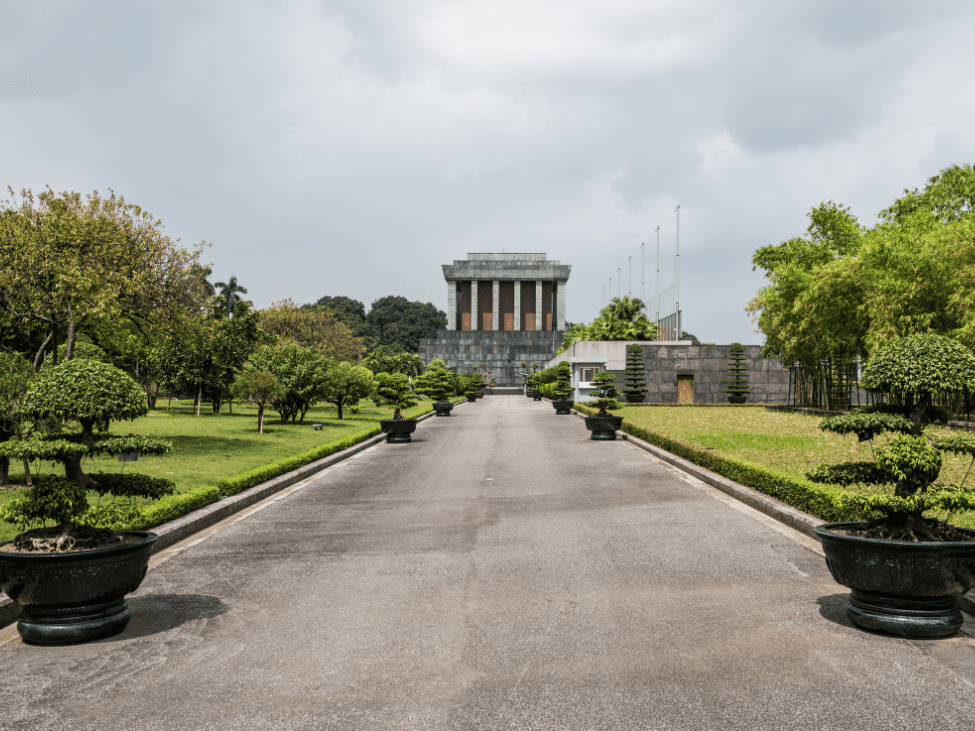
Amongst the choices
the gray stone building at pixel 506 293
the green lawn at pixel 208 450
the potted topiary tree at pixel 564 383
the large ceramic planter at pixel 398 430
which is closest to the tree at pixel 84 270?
the green lawn at pixel 208 450

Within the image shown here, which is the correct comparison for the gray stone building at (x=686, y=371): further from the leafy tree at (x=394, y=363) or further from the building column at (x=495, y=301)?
the building column at (x=495, y=301)

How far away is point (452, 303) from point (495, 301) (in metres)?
8.33

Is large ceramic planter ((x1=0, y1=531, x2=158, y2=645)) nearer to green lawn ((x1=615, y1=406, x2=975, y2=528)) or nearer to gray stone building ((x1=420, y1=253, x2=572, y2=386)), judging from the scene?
green lawn ((x1=615, y1=406, x2=975, y2=528))

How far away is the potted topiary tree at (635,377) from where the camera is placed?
2314 inches

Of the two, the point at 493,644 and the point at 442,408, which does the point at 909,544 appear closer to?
the point at 493,644

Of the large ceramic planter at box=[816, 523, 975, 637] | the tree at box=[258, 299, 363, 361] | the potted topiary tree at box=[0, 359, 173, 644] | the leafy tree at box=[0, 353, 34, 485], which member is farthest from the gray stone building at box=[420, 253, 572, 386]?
the large ceramic planter at box=[816, 523, 975, 637]

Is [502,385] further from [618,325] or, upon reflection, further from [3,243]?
[3,243]

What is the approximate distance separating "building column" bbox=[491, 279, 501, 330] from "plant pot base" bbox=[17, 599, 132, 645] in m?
138

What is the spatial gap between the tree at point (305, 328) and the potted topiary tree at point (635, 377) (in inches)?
1383

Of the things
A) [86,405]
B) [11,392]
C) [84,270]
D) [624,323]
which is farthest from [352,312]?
[86,405]

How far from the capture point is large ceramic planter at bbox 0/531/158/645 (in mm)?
5184

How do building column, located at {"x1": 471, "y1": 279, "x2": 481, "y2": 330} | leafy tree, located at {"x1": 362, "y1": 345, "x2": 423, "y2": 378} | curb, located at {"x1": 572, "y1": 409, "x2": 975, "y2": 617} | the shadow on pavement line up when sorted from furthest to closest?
building column, located at {"x1": 471, "y1": 279, "x2": 481, "y2": 330} < leafy tree, located at {"x1": 362, "y1": 345, "x2": 423, "y2": 378} < curb, located at {"x1": 572, "y1": 409, "x2": 975, "y2": 617} < the shadow on pavement

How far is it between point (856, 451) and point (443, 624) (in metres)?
15.3

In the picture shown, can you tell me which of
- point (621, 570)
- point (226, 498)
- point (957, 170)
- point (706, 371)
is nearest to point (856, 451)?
point (621, 570)
